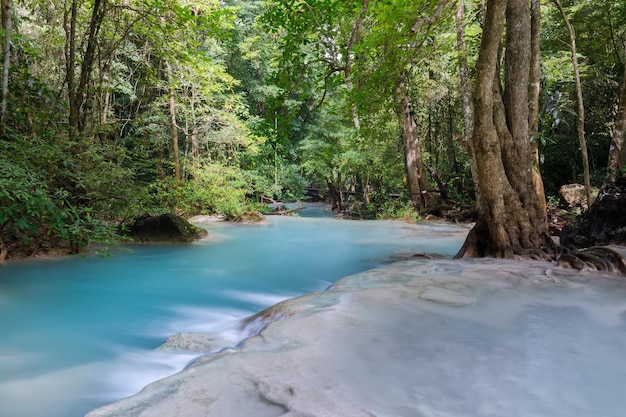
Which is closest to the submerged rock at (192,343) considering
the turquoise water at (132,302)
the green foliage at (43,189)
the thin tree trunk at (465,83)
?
the turquoise water at (132,302)

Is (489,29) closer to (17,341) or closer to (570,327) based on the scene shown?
(570,327)

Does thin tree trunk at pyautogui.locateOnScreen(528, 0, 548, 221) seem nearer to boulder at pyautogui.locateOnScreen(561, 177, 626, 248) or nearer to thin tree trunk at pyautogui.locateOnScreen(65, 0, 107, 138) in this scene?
boulder at pyautogui.locateOnScreen(561, 177, 626, 248)

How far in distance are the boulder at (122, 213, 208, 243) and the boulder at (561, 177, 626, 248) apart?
948 cm

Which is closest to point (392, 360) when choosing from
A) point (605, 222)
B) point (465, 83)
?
point (605, 222)

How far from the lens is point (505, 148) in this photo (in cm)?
699

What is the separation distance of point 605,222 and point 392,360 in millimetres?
6917

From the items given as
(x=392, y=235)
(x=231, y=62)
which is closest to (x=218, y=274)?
(x=392, y=235)

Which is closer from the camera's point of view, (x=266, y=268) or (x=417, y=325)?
(x=417, y=325)

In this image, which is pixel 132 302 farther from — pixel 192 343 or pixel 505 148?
pixel 505 148

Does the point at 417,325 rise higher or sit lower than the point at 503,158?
lower

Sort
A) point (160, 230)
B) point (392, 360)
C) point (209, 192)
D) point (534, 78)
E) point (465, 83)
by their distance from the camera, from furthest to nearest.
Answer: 1. point (209, 192)
2. point (465, 83)
3. point (160, 230)
4. point (534, 78)
5. point (392, 360)

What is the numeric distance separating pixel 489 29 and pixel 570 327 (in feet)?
15.8

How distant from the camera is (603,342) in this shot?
3164 millimetres

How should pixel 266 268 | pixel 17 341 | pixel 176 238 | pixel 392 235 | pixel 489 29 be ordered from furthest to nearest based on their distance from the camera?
1. pixel 392 235
2. pixel 176 238
3. pixel 266 268
4. pixel 489 29
5. pixel 17 341
